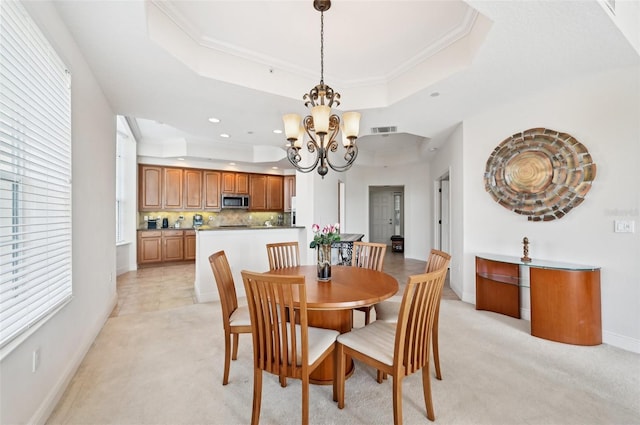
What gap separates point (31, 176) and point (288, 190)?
6756mm

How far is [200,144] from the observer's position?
6.54 m

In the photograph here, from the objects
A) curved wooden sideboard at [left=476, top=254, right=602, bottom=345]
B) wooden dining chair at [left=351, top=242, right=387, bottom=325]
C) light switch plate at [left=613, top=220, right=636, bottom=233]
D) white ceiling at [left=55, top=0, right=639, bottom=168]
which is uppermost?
white ceiling at [left=55, top=0, right=639, bottom=168]

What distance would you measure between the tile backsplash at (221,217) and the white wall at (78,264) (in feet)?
11.9

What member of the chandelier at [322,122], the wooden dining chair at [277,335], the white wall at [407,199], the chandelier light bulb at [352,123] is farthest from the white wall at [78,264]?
the white wall at [407,199]

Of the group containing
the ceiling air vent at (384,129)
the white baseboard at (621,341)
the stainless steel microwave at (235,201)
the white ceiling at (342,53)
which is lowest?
the white baseboard at (621,341)

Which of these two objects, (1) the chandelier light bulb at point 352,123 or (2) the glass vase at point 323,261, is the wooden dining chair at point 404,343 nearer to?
(2) the glass vase at point 323,261

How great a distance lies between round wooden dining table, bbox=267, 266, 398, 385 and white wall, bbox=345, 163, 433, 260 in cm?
546

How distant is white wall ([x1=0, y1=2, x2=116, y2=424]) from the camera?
5.01 ft

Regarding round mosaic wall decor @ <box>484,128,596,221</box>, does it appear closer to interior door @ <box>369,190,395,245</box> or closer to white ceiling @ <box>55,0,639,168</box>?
white ceiling @ <box>55,0,639,168</box>

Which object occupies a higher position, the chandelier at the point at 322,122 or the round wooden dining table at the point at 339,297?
the chandelier at the point at 322,122

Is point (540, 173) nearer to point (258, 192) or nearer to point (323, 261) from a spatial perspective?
point (323, 261)

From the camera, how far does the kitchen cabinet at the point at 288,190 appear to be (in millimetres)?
8336

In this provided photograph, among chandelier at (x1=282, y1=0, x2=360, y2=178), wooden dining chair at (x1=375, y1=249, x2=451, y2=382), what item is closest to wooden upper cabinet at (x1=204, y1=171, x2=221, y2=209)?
chandelier at (x1=282, y1=0, x2=360, y2=178)

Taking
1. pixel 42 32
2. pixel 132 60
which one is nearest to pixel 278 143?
pixel 132 60
